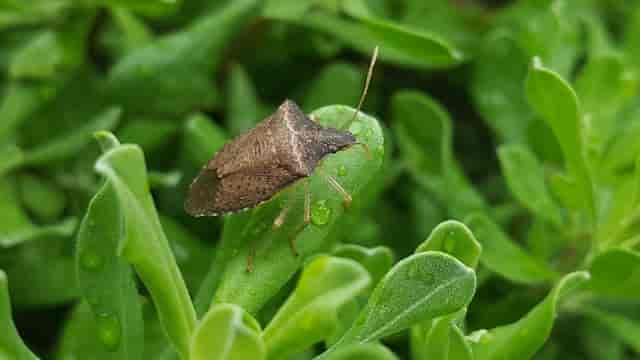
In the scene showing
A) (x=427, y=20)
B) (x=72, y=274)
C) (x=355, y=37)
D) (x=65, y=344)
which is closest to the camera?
(x=65, y=344)

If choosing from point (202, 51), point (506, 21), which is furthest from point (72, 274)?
point (506, 21)

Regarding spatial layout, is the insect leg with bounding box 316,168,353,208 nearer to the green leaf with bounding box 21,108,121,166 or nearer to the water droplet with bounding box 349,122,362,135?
the water droplet with bounding box 349,122,362,135

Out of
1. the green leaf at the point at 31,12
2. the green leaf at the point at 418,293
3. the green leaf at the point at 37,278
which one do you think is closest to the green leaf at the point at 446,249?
the green leaf at the point at 418,293

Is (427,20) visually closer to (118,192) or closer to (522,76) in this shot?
(522,76)

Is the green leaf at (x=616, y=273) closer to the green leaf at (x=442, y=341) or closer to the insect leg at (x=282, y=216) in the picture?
the green leaf at (x=442, y=341)

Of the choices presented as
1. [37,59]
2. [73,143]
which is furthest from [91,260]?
[37,59]

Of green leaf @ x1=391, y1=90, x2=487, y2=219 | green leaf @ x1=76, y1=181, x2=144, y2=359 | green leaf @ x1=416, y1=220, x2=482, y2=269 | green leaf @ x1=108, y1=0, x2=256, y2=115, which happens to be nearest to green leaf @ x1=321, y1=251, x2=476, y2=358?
green leaf @ x1=416, y1=220, x2=482, y2=269

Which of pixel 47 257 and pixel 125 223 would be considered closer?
pixel 125 223
